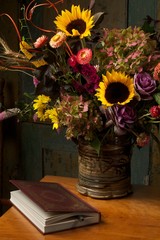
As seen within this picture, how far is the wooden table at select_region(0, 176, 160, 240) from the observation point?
1314 mm

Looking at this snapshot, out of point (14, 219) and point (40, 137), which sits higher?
point (40, 137)

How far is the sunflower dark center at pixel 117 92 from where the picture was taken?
4.54ft

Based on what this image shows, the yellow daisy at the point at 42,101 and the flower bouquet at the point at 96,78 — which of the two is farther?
the yellow daisy at the point at 42,101

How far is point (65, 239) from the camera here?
1.29 metres

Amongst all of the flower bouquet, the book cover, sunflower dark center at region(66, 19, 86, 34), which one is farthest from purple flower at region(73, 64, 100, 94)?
the book cover

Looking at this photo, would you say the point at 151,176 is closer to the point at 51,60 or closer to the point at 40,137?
the point at 40,137

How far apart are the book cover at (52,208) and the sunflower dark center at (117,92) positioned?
310 mm

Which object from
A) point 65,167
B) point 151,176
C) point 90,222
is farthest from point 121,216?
point 65,167

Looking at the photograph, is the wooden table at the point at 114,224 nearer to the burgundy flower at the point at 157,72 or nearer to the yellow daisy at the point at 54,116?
the yellow daisy at the point at 54,116

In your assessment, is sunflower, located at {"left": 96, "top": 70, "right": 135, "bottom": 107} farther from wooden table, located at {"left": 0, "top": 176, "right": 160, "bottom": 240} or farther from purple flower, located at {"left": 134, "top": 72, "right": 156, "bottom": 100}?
wooden table, located at {"left": 0, "top": 176, "right": 160, "bottom": 240}

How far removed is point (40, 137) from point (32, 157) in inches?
4.7

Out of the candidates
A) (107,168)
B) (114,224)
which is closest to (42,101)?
(107,168)

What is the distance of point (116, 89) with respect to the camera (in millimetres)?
1395

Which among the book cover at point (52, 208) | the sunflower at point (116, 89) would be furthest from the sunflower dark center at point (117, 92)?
the book cover at point (52, 208)
